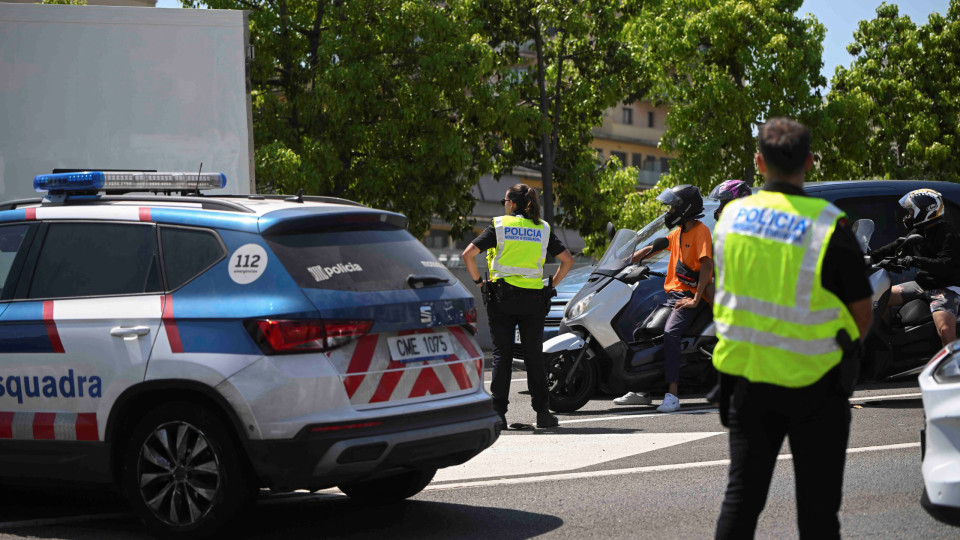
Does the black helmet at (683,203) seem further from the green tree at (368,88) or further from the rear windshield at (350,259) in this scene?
the green tree at (368,88)

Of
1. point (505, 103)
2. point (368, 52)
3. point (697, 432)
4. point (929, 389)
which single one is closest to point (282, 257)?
point (929, 389)

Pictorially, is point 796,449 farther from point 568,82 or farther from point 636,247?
point 568,82

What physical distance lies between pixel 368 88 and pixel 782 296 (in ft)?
70.2

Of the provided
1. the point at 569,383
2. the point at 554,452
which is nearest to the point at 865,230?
the point at 569,383

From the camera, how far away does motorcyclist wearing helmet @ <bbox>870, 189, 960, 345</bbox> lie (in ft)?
31.2

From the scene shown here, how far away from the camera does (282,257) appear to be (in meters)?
5.60

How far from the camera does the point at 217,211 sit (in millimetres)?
5910

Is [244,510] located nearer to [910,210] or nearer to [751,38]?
[910,210]

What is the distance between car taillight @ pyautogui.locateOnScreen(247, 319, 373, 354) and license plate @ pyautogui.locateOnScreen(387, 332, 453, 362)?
1.12 feet

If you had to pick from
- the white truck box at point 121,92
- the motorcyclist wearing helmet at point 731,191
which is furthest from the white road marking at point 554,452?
the white truck box at point 121,92

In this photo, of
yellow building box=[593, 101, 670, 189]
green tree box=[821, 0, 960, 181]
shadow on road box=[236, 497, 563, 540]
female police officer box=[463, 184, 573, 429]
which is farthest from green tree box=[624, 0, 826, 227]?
yellow building box=[593, 101, 670, 189]

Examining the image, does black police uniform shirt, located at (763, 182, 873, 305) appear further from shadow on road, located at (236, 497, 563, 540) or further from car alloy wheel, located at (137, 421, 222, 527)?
car alloy wheel, located at (137, 421, 222, 527)

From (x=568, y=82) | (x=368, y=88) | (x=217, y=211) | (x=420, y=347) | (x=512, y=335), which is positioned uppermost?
(x=568, y=82)

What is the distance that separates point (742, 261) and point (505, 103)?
23.7 meters
